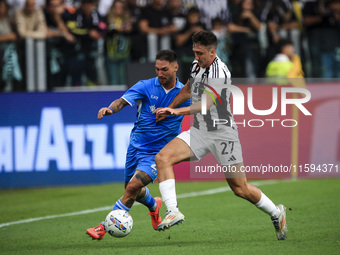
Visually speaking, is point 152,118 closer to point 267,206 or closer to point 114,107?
point 114,107

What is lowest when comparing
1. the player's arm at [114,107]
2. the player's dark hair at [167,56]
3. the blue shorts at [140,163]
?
the blue shorts at [140,163]

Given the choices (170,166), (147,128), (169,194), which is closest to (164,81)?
(147,128)

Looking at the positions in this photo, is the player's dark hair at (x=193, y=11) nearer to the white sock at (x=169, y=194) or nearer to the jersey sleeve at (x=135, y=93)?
the jersey sleeve at (x=135, y=93)

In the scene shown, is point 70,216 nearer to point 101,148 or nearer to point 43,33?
point 101,148

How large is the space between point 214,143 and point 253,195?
28.7 inches

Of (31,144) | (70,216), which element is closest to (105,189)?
(31,144)

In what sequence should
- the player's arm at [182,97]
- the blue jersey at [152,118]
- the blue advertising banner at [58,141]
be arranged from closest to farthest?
the player's arm at [182,97] → the blue jersey at [152,118] → the blue advertising banner at [58,141]

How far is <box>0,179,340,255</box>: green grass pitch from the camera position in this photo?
7.60 metres

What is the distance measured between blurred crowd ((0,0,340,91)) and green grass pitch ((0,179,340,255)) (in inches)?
95.1

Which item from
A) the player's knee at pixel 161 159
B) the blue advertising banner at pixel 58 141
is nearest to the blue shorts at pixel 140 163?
the player's knee at pixel 161 159

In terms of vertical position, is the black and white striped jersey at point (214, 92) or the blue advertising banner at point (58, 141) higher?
the black and white striped jersey at point (214, 92)

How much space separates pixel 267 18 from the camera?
14.9 meters

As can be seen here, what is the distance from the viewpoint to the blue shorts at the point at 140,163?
26.5 ft

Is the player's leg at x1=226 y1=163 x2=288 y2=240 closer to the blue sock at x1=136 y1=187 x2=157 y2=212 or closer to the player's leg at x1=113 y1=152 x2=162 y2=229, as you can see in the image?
the player's leg at x1=113 y1=152 x2=162 y2=229
